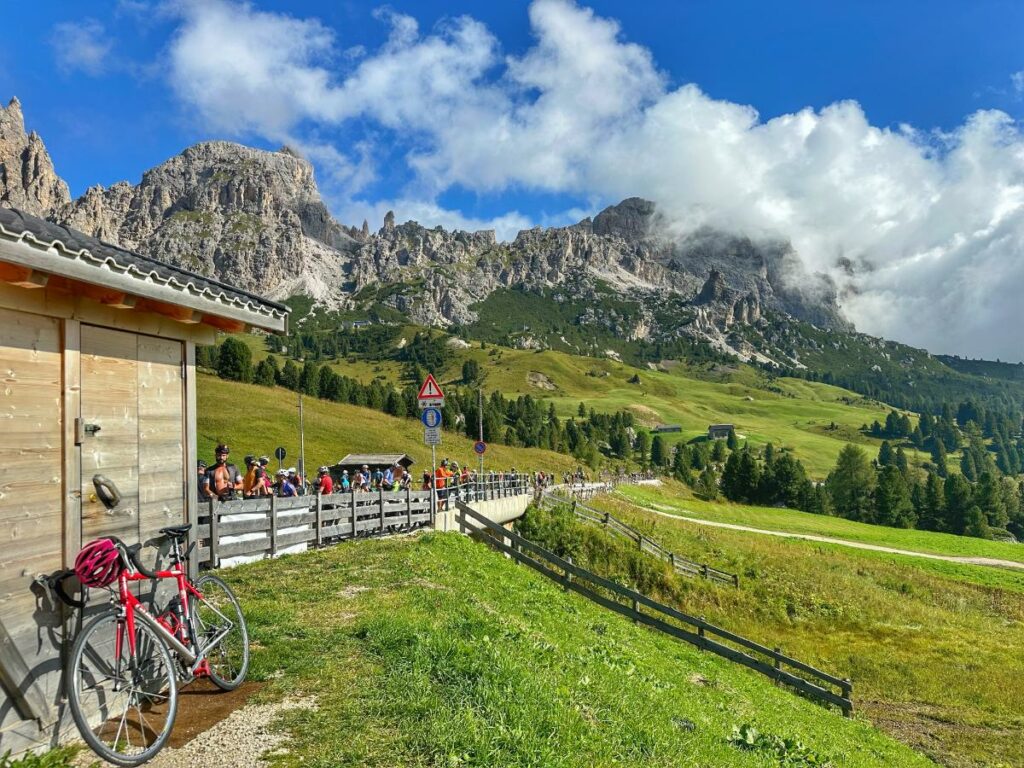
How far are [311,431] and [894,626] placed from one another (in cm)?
6336

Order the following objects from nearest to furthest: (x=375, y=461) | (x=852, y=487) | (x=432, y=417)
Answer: (x=432, y=417) → (x=375, y=461) → (x=852, y=487)

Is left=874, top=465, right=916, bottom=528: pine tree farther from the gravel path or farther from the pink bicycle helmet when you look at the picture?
the pink bicycle helmet

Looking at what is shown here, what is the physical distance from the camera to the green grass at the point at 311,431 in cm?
6781

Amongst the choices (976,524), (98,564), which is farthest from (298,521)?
(976,524)

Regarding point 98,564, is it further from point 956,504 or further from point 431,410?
point 956,504

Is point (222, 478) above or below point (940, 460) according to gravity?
above

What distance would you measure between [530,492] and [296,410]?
49.5 metres

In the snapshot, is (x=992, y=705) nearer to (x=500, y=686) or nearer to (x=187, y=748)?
(x=500, y=686)

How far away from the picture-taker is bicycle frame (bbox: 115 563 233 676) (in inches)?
227

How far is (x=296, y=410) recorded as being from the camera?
82.7 m

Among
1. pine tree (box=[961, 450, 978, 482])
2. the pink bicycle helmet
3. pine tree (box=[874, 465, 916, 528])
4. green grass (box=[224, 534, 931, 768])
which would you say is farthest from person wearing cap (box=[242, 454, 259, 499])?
pine tree (box=[961, 450, 978, 482])

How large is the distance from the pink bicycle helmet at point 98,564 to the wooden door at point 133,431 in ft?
1.67

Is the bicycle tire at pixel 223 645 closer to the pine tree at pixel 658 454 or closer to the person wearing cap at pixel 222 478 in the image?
the person wearing cap at pixel 222 478

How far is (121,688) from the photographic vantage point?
589 centimetres
